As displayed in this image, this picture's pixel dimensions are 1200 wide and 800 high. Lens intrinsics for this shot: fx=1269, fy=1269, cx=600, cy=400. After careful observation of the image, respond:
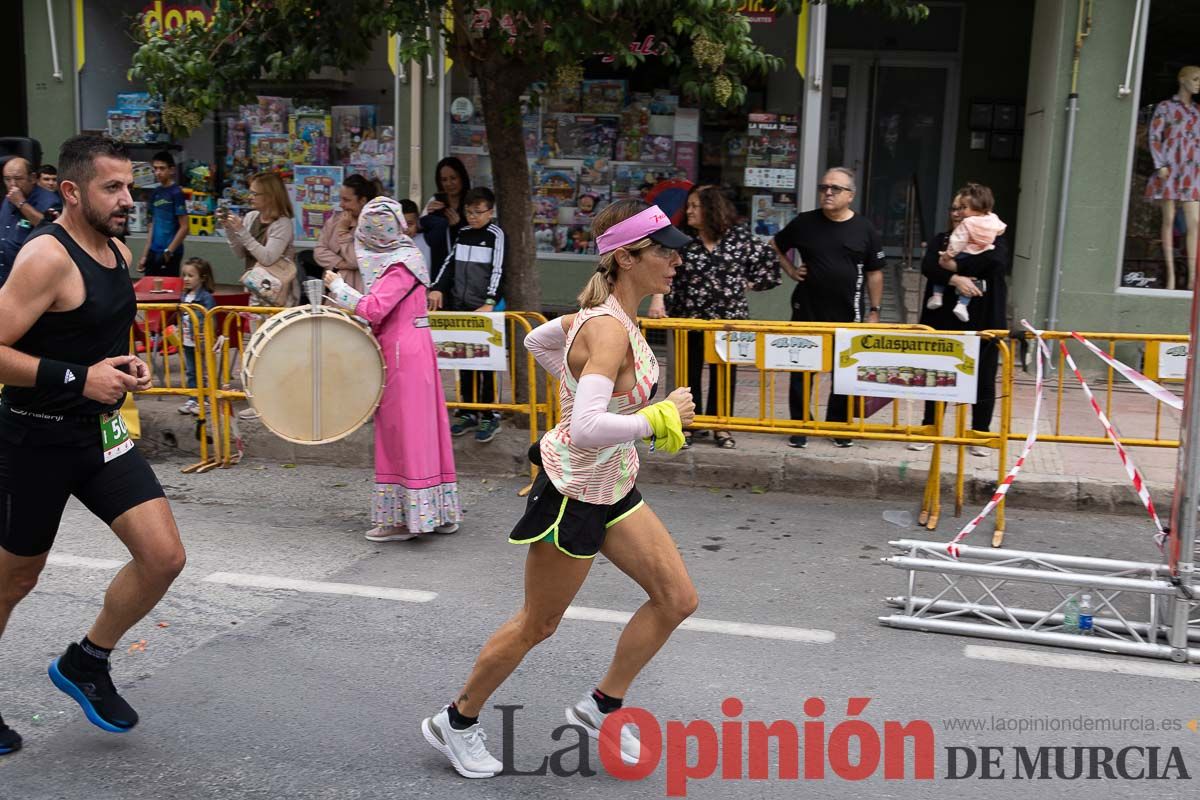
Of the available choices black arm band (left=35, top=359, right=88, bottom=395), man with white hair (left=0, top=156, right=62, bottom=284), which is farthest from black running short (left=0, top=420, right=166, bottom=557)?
man with white hair (left=0, top=156, right=62, bottom=284)

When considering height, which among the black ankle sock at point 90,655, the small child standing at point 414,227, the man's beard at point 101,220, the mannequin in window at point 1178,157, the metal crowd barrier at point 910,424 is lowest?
the black ankle sock at point 90,655

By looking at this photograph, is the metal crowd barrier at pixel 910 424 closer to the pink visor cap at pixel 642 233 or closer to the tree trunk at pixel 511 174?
the tree trunk at pixel 511 174

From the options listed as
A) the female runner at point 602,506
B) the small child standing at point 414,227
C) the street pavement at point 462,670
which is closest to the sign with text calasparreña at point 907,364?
the street pavement at point 462,670

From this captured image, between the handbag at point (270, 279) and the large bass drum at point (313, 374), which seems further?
the handbag at point (270, 279)

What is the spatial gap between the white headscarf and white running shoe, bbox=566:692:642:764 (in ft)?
10.6

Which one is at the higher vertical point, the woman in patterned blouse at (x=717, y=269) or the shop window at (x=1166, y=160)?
the shop window at (x=1166, y=160)

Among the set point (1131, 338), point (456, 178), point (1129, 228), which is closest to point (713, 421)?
point (1131, 338)

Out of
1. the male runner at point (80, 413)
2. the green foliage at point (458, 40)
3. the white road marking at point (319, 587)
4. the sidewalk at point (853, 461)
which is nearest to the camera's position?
the male runner at point (80, 413)

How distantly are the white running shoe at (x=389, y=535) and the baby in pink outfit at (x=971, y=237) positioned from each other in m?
3.91

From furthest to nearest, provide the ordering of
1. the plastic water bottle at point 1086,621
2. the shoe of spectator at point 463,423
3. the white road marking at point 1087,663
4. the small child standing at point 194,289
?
the small child standing at point 194,289
the shoe of spectator at point 463,423
the plastic water bottle at point 1086,621
the white road marking at point 1087,663

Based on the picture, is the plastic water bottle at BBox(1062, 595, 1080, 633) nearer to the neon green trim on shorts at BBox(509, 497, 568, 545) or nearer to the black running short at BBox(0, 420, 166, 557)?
the neon green trim on shorts at BBox(509, 497, 568, 545)

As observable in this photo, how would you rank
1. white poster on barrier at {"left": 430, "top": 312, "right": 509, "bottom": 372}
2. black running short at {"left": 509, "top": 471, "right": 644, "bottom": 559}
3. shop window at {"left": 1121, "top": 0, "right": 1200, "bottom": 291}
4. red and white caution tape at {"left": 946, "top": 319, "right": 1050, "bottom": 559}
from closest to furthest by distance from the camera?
black running short at {"left": 509, "top": 471, "right": 644, "bottom": 559}, red and white caution tape at {"left": 946, "top": 319, "right": 1050, "bottom": 559}, white poster on barrier at {"left": 430, "top": 312, "right": 509, "bottom": 372}, shop window at {"left": 1121, "top": 0, "right": 1200, "bottom": 291}

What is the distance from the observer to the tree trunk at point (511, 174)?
888 centimetres

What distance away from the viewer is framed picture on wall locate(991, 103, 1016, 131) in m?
13.8
